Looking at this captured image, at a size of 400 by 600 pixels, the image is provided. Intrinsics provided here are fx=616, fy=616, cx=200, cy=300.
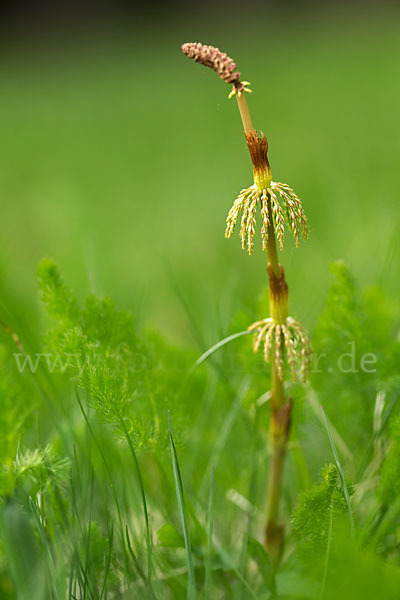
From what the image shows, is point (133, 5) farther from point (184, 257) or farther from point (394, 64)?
point (184, 257)

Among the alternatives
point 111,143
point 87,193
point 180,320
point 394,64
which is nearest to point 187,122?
point 111,143

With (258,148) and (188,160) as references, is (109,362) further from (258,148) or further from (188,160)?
(188,160)

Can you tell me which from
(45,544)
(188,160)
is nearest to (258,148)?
(45,544)

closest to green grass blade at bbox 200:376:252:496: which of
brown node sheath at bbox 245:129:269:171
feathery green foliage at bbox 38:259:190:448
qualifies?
feathery green foliage at bbox 38:259:190:448

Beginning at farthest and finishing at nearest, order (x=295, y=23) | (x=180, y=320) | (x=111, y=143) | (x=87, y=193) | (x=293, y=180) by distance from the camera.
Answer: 1. (x=295, y=23)
2. (x=111, y=143)
3. (x=87, y=193)
4. (x=293, y=180)
5. (x=180, y=320)

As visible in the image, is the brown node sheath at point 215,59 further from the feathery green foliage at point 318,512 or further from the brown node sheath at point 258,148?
the feathery green foliage at point 318,512

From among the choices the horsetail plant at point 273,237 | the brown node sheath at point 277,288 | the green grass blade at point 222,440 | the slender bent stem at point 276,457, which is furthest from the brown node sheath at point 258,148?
the green grass blade at point 222,440

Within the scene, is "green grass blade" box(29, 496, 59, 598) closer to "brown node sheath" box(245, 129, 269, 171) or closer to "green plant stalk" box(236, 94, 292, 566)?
"green plant stalk" box(236, 94, 292, 566)
